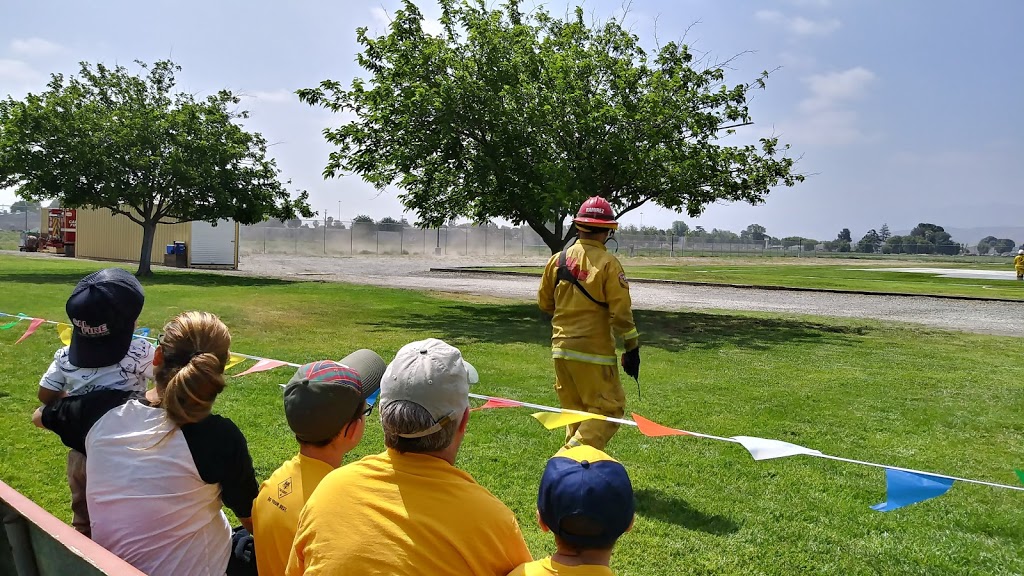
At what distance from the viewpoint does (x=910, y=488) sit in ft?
11.2

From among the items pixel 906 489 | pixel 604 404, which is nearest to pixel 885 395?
pixel 604 404

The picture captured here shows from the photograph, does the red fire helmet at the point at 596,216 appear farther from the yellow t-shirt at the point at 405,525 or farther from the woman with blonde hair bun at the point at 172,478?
the yellow t-shirt at the point at 405,525

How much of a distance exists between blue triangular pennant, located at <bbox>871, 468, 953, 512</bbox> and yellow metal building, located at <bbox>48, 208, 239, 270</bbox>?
1323 inches

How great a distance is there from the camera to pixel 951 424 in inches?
299

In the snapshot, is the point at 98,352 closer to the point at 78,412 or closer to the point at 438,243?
the point at 78,412

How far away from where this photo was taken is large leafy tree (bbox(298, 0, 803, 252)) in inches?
631

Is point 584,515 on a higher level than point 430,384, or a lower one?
lower

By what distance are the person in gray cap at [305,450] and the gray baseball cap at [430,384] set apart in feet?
1.24

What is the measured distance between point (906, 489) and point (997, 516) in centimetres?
225

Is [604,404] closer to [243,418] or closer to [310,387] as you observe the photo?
[310,387]

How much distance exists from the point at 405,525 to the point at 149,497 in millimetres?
1132

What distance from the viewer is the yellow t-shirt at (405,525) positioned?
2064 mm

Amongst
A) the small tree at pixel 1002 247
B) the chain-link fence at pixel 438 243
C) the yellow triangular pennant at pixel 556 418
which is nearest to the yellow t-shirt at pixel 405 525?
the yellow triangular pennant at pixel 556 418

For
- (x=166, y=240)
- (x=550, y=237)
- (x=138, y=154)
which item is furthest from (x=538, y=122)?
(x=166, y=240)
